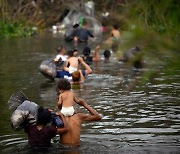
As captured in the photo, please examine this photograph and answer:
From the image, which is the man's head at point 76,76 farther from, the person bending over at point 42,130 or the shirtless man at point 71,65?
the person bending over at point 42,130

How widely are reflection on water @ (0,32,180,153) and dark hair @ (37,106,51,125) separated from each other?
51 centimetres

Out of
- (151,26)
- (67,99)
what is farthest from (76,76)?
(151,26)

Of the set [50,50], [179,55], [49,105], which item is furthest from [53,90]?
[50,50]

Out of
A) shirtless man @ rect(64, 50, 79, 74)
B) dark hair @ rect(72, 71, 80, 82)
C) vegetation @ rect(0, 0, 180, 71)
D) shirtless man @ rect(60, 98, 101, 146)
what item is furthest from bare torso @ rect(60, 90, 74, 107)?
shirtless man @ rect(64, 50, 79, 74)

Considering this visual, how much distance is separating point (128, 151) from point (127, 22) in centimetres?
418

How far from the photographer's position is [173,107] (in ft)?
40.4

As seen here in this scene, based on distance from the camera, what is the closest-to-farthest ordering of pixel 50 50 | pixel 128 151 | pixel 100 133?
pixel 128 151, pixel 100 133, pixel 50 50

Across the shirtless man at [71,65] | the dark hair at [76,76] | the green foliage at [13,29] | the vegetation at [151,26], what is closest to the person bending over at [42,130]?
the vegetation at [151,26]

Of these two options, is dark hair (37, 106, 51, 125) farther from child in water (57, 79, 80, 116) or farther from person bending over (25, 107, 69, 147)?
child in water (57, 79, 80, 116)

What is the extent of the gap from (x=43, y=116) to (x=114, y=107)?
13.9ft

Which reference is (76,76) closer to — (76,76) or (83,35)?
(76,76)

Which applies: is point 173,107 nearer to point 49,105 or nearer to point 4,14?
point 49,105

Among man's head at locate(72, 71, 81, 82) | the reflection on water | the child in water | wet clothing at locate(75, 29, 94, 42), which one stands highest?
wet clothing at locate(75, 29, 94, 42)

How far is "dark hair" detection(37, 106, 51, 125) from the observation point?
832 cm
